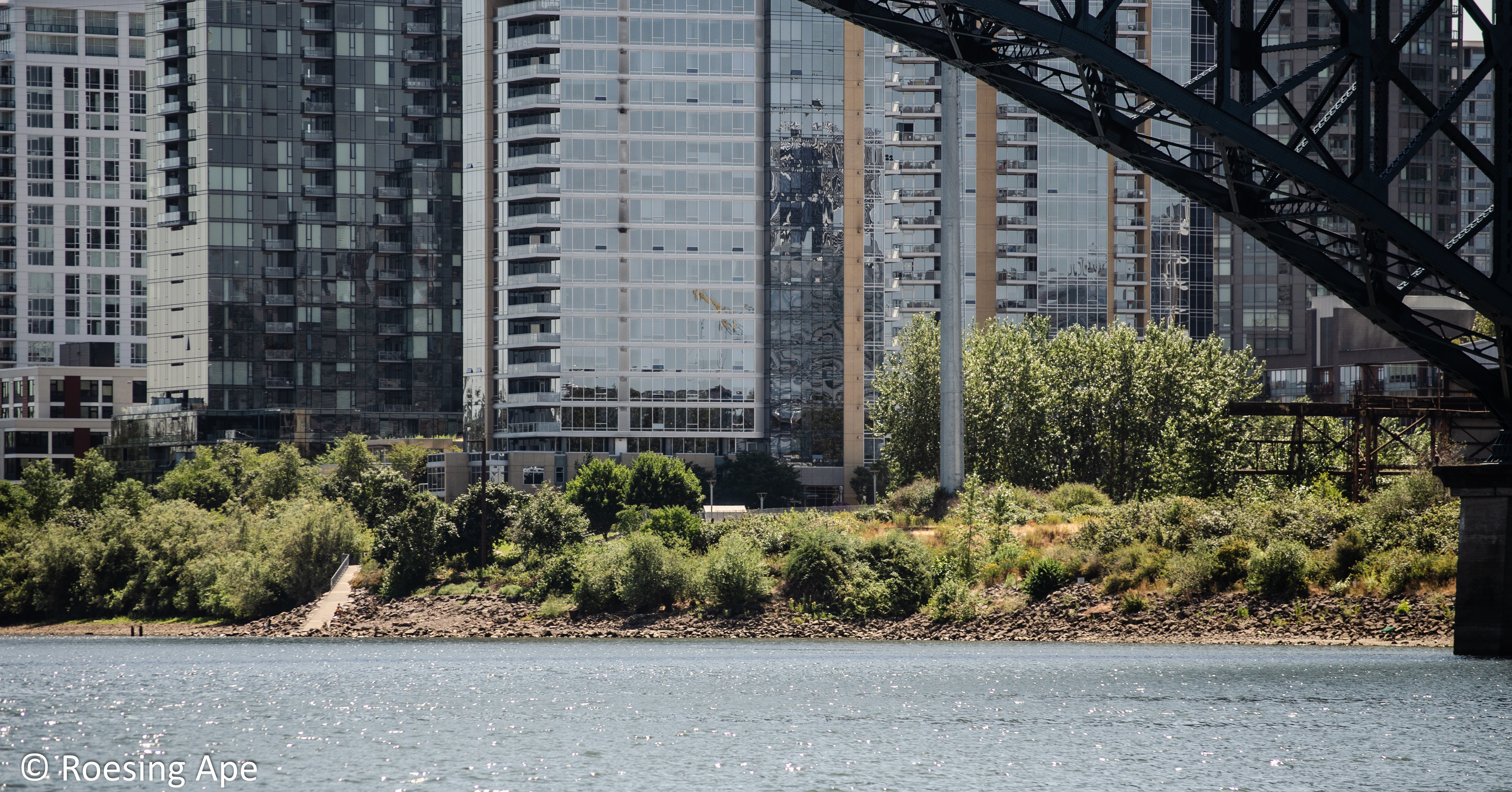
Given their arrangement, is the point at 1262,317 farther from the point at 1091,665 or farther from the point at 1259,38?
the point at 1259,38

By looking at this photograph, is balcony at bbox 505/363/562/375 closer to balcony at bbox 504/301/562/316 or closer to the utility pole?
balcony at bbox 504/301/562/316

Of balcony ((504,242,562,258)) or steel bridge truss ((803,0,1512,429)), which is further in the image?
balcony ((504,242,562,258))

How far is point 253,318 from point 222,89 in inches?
1014

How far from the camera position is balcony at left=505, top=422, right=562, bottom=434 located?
149m

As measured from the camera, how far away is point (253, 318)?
17262cm

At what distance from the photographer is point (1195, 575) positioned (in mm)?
66125

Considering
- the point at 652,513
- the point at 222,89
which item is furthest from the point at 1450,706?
the point at 222,89

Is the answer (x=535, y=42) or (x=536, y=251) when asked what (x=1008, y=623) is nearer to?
(x=536, y=251)

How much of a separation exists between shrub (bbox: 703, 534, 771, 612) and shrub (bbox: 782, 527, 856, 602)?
1297mm

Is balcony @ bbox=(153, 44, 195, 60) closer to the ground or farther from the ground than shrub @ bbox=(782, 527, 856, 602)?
farther from the ground

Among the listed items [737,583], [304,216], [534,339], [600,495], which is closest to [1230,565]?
[737,583]

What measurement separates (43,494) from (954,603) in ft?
231

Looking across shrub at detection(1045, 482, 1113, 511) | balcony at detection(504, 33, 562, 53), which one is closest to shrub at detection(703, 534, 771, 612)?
shrub at detection(1045, 482, 1113, 511)

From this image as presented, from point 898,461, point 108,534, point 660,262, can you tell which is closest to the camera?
point 108,534
